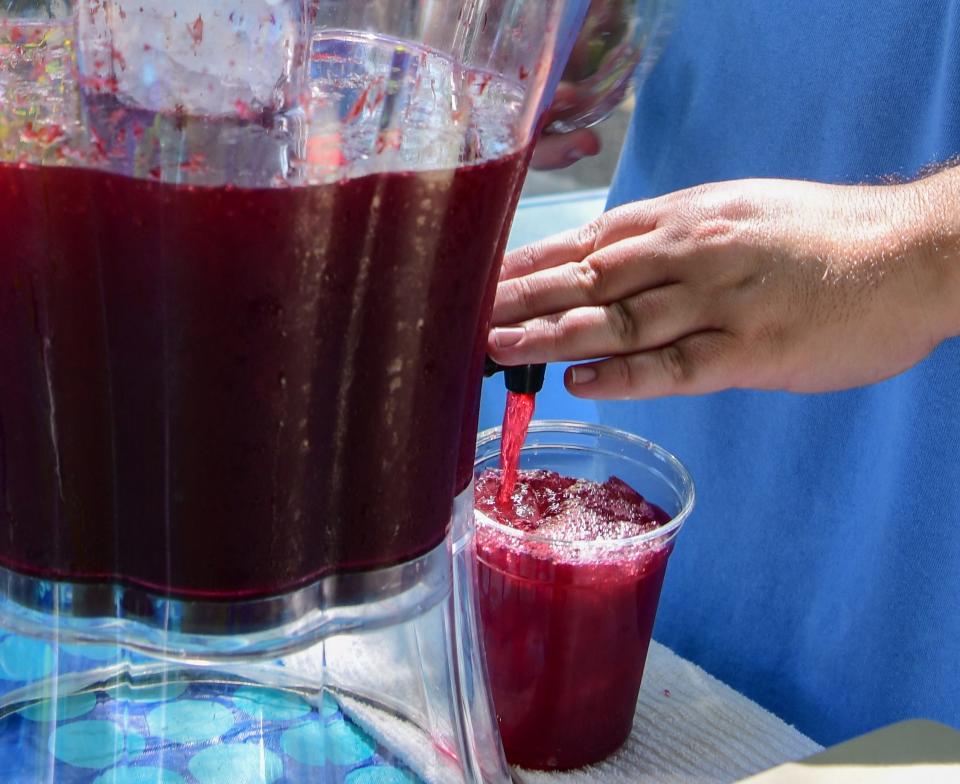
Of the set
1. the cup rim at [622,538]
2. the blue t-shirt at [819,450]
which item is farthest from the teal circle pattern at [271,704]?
the blue t-shirt at [819,450]

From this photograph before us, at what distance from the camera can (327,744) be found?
0.42m

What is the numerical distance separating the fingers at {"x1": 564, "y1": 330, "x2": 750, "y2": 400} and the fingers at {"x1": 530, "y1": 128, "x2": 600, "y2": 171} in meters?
0.16

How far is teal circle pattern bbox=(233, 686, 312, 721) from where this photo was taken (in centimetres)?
41

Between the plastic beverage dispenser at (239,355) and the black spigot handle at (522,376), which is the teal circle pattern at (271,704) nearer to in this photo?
the plastic beverage dispenser at (239,355)

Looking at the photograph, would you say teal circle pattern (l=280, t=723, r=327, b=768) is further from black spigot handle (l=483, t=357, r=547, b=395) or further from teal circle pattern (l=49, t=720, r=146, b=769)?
black spigot handle (l=483, t=357, r=547, b=395)

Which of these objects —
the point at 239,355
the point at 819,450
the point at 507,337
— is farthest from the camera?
the point at 819,450

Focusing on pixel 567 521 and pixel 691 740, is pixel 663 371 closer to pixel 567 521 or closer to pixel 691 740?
pixel 567 521

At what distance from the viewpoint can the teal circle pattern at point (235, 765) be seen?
395 mm

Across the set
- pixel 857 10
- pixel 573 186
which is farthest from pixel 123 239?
pixel 573 186

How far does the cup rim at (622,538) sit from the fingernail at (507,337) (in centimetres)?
7

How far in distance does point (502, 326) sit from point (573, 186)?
2.25m

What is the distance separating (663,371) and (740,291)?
2.1 inches

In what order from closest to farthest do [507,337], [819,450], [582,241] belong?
[507,337]
[582,241]
[819,450]

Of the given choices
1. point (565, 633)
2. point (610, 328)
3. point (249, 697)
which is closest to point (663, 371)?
point (610, 328)
